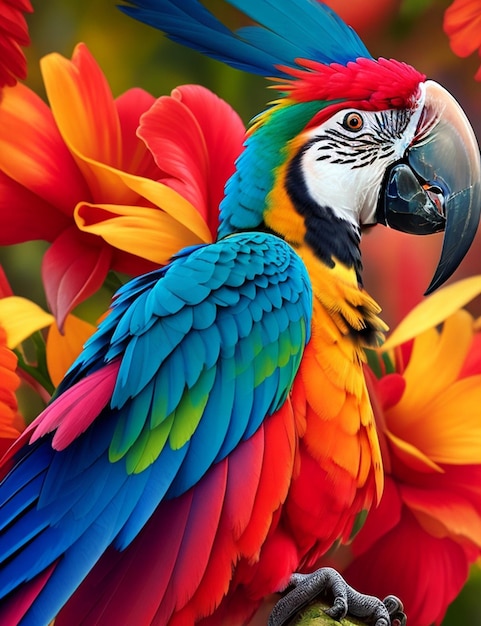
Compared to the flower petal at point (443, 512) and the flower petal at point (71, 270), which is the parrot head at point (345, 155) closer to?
the flower petal at point (71, 270)

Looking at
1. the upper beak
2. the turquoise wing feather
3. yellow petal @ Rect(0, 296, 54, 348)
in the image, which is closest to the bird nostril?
the upper beak

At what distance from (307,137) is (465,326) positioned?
0.49 metres

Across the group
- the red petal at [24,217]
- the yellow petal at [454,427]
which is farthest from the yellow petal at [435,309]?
the red petal at [24,217]

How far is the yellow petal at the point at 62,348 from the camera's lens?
4.34 ft

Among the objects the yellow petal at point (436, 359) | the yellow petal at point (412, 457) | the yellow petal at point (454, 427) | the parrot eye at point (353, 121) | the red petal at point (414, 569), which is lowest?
the red petal at point (414, 569)

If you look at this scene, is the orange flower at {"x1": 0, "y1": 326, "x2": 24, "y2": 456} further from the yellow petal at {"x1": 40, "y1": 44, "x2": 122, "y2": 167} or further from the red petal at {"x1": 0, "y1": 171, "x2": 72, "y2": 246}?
the yellow petal at {"x1": 40, "y1": 44, "x2": 122, "y2": 167}

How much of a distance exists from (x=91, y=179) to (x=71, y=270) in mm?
150

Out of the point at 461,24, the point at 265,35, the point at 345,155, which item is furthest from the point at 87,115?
the point at 461,24

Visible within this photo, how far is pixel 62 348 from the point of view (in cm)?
133

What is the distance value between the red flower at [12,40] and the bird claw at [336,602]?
2.90 ft

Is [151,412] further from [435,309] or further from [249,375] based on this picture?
[435,309]

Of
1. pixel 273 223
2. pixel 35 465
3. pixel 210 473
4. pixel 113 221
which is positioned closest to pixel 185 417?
pixel 210 473

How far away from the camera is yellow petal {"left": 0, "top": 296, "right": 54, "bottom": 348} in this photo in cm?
129

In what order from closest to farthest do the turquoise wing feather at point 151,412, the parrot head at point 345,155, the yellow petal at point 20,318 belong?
the turquoise wing feather at point 151,412 → the parrot head at point 345,155 → the yellow petal at point 20,318
